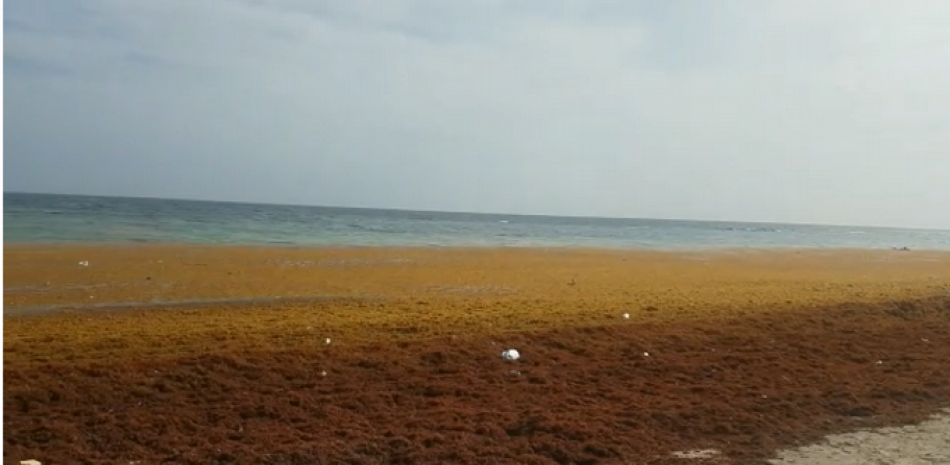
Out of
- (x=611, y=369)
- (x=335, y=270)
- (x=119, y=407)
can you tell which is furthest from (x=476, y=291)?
(x=119, y=407)

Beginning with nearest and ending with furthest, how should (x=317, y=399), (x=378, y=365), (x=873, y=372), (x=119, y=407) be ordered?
(x=119, y=407)
(x=317, y=399)
(x=378, y=365)
(x=873, y=372)

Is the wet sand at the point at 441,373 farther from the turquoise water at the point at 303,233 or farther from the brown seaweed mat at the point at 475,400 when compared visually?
the turquoise water at the point at 303,233

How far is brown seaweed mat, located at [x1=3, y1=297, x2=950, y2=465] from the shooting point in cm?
664

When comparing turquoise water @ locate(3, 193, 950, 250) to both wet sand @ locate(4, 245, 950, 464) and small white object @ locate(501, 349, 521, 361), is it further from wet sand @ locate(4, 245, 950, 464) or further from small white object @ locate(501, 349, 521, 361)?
small white object @ locate(501, 349, 521, 361)

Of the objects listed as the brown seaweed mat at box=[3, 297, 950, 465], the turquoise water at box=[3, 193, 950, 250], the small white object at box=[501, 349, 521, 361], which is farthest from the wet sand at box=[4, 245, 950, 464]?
the turquoise water at box=[3, 193, 950, 250]

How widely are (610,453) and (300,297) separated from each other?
11614 mm

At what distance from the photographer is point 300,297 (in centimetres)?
1720

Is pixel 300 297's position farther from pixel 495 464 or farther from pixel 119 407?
pixel 495 464

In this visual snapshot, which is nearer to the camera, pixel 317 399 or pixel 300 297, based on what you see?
pixel 317 399

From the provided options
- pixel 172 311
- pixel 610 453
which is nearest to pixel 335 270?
pixel 172 311

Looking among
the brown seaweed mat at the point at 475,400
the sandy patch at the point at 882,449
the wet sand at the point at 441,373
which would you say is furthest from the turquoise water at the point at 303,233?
the sandy patch at the point at 882,449

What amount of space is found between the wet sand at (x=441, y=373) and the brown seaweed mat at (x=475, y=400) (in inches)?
1.2

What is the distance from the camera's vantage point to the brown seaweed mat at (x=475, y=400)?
664cm

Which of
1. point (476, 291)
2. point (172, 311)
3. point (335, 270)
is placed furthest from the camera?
point (335, 270)
